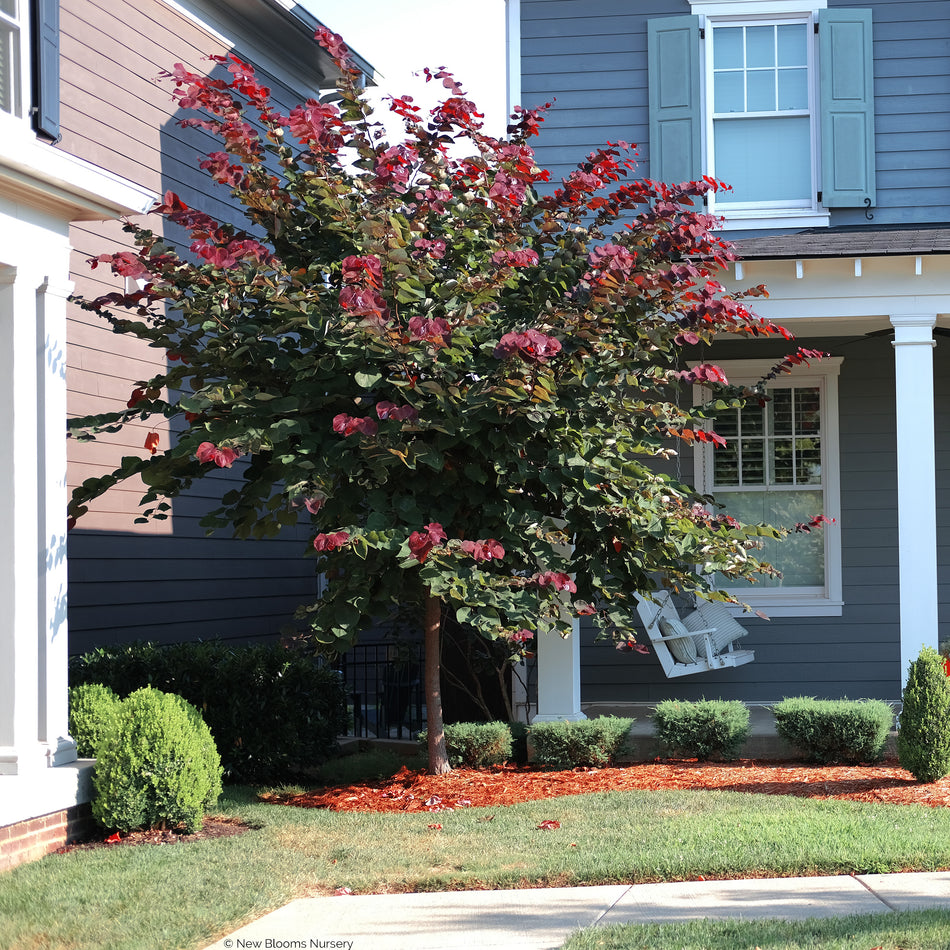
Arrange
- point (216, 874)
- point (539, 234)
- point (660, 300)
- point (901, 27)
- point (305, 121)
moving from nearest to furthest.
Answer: point (216, 874) < point (305, 121) < point (660, 300) < point (539, 234) < point (901, 27)

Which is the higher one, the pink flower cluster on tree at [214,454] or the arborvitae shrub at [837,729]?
the pink flower cluster on tree at [214,454]

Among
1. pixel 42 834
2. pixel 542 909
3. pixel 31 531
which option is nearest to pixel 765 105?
pixel 31 531

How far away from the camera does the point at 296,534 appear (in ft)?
38.3

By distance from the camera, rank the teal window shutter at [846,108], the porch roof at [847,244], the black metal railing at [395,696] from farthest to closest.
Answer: the black metal railing at [395,696]
the teal window shutter at [846,108]
the porch roof at [847,244]

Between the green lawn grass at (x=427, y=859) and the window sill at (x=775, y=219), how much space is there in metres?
5.11

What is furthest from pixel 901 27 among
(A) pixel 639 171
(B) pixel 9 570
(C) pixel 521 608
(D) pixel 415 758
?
(B) pixel 9 570

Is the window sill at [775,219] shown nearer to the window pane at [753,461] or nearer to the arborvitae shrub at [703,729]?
the window pane at [753,461]

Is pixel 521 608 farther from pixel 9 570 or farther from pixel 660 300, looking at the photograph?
pixel 9 570

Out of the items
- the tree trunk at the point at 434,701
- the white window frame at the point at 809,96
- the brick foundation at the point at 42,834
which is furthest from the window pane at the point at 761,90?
the brick foundation at the point at 42,834

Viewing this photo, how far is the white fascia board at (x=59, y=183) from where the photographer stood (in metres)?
5.20

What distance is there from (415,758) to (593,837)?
3482 millimetres

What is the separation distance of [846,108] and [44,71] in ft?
21.2

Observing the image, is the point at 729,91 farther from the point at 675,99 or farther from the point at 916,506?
the point at 916,506

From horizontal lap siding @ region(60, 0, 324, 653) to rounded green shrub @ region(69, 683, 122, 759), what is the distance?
210 centimetres
